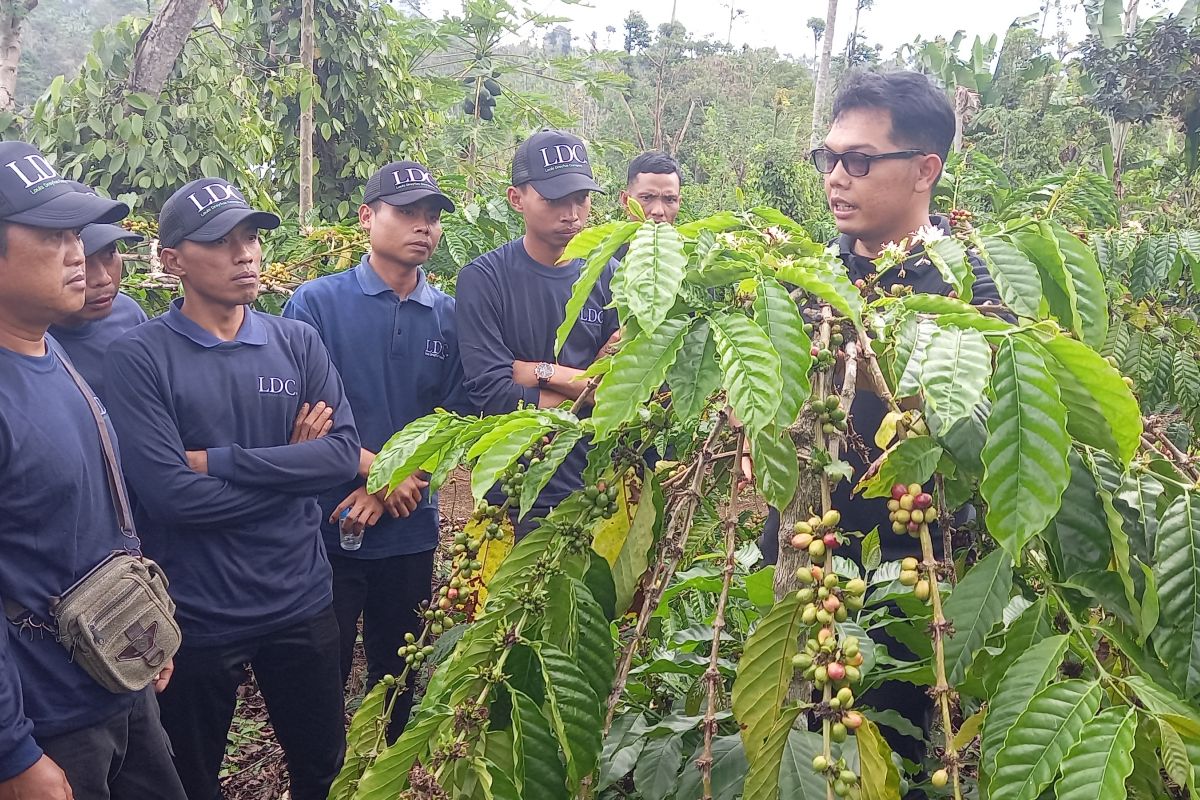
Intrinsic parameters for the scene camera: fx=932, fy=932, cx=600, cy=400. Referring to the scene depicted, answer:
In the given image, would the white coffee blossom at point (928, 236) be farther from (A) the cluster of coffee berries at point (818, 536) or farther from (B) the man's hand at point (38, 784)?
(B) the man's hand at point (38, 784)

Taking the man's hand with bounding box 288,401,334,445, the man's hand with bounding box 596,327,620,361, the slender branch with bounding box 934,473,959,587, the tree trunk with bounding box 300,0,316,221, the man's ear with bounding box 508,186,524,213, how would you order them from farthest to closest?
the tree trunk with bounding box 300,0,316,221 → the man's ear with bounding box 508,186,524,213 → the man's hand with bounding box 288,401,334,445 → the man's hand with bounding box 596,327,620,361 → the slender branch with bounding box 934,473,959,587

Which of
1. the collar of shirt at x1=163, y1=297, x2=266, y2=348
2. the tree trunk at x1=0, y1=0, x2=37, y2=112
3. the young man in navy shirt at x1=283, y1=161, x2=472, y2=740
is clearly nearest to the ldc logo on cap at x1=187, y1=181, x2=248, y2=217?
the collar of shirt at x1=163, y1=297, x2=266, y2=348

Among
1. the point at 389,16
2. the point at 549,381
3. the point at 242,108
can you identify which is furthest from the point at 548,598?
the point at 389,16

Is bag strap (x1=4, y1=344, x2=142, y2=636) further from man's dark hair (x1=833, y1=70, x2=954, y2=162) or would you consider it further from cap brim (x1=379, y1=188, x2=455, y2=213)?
man's dark hair (x1=833, y1=70, x2=954, y2=162)

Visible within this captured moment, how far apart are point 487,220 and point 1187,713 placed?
4166 millimetres

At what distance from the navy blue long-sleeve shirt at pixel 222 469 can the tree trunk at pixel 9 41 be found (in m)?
2.90

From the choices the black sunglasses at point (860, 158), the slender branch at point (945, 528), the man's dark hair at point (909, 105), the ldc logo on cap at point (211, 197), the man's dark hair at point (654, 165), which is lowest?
the man's dark hair at point (654, 165)

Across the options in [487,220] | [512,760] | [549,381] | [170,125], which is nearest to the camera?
[512,760]

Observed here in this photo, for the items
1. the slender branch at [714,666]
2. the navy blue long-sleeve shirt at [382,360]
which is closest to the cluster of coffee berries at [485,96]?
the navy blue long-sleeve shirt at [382,360]

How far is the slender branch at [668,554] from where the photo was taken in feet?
3.44

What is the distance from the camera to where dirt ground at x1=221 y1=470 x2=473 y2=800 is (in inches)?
122

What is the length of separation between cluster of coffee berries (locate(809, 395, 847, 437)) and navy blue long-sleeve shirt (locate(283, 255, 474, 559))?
1.98m

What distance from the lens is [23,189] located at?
189 centimetres

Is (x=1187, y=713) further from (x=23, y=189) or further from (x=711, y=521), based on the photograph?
(x=23, y=189)
